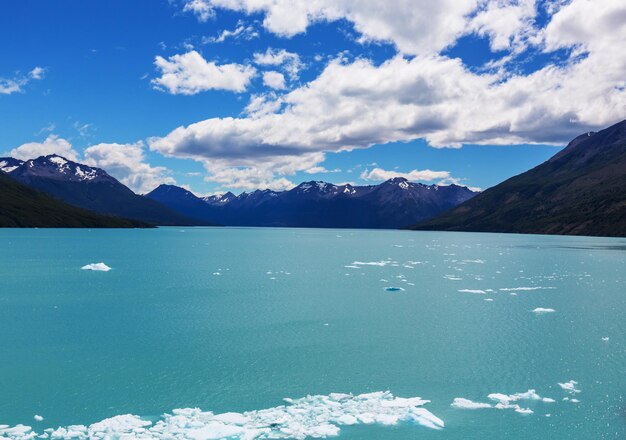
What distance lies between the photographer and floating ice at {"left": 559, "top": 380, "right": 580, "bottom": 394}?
982 inches

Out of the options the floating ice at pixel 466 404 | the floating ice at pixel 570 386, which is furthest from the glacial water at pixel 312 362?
the floating ice at pixel 570 386

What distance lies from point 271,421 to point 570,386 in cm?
1627

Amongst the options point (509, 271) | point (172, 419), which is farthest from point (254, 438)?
point (509, 271)

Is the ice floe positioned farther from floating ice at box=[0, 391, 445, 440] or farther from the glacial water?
floating ice at box=[0, 391, 445, 440]

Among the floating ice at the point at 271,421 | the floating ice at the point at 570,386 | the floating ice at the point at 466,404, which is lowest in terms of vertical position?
the floating ice at the point at 271,421

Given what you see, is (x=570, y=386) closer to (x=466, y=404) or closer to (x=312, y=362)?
(x=466, y=404)

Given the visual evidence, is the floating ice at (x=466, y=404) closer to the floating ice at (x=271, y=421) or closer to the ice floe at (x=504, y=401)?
the ice floe at (x=504, y=401)

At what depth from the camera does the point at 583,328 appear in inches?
1582

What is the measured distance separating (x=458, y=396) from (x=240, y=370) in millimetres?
12156

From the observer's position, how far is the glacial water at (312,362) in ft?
68.2

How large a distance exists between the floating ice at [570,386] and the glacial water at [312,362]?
0.16 m

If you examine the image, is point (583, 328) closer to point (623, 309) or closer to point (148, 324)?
point (623, 309)

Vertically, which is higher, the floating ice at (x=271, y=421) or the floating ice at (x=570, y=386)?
the floating ice at (x=570, y=386)

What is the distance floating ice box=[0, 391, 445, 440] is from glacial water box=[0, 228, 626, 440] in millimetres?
92
